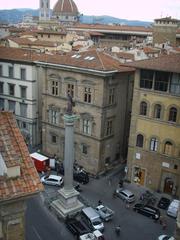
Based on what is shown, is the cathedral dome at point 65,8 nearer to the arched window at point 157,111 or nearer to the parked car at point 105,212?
the arched window at point 157,111

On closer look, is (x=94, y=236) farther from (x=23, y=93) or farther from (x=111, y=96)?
(x=23, y=93)

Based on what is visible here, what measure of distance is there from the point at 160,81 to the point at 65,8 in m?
163

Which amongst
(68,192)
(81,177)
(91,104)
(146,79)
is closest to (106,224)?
(68,192)

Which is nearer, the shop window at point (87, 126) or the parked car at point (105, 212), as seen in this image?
the parked car at point (105, 212)

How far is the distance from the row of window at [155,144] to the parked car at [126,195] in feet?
18.8

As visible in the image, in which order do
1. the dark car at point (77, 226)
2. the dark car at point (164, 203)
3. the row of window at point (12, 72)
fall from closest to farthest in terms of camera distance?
the dark car at point (77, 226) < the dark car at point (164, 203) < the row of window at point (12, 72)

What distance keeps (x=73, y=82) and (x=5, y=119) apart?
27.0 m

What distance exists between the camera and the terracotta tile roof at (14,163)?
13406mm

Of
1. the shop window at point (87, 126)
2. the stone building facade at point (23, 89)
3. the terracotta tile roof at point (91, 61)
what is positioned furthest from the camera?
the stone building facade at point (23, 89)

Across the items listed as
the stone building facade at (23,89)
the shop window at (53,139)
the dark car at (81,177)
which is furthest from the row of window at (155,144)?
the stone building facade at (23,89)

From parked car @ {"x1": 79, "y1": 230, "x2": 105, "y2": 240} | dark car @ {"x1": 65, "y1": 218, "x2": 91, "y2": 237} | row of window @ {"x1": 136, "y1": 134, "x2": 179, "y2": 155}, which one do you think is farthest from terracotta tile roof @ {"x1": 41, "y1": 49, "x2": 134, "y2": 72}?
parked car @ {"x1": 79, "y1": 230, "x2": 105, "y2": 240}

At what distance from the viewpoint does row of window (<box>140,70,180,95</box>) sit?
3516 cm

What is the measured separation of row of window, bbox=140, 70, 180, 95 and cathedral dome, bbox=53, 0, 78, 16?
159 metres

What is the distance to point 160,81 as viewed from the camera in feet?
119
